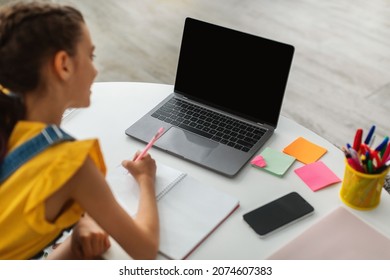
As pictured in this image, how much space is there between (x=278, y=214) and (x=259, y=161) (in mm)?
176

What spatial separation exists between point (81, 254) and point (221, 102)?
570 millimetres

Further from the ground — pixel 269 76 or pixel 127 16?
pixel 269 76

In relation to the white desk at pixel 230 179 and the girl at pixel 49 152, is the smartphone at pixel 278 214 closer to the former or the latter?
the white desk at pixel 230 179

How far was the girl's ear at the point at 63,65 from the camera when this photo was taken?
0.94 m

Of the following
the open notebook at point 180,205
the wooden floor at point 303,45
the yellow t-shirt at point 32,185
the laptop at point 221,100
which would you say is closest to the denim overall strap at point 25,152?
the yellow t-shirt at point 32,185

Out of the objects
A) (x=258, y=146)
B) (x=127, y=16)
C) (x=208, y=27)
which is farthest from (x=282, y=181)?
(x=127, y=16)

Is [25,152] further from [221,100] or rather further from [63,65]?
[221,100]

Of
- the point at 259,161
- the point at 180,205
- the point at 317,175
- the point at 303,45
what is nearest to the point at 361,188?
the point at 317,175

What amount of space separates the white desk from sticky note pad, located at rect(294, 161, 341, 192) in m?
0.01

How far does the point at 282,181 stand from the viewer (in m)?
1.18

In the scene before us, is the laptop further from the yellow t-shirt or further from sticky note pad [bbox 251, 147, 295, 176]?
the yellow t-shirt

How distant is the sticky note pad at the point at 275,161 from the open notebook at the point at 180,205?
0.14 m

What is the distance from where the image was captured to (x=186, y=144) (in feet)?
4.23
